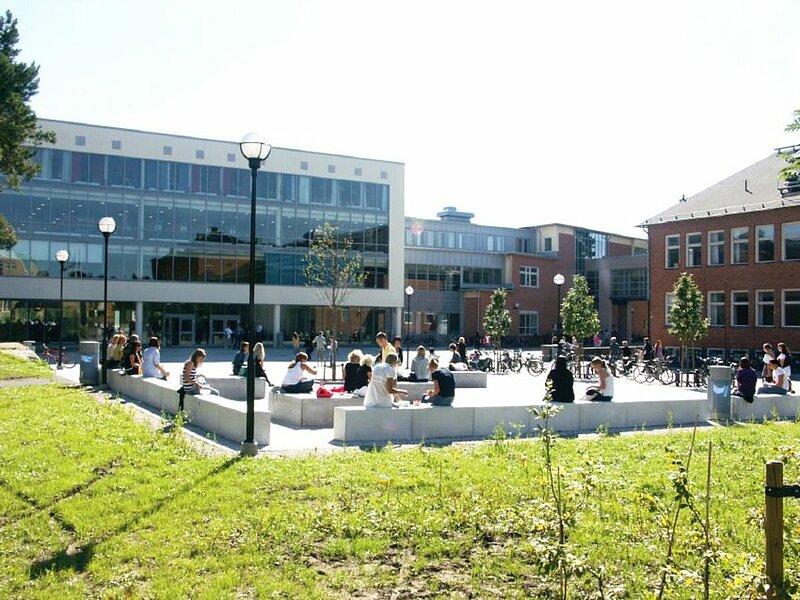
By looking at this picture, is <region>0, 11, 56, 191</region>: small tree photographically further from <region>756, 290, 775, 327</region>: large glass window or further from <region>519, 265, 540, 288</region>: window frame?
<region>519, 265, 540, 288</region>: window frame

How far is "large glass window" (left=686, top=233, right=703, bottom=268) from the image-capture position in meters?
41.7

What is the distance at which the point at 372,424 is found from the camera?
12.5m

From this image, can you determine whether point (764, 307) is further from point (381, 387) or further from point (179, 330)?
point (179, 330)

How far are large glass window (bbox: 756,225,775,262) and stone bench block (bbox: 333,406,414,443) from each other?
31887mm

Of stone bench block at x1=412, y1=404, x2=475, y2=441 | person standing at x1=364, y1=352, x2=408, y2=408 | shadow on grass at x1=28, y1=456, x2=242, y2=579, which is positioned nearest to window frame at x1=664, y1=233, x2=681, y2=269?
stone bench block at x1=412, y1=404, x2=475, y2=441

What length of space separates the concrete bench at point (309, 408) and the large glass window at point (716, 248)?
104 ft

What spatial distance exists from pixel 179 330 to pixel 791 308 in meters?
39.6

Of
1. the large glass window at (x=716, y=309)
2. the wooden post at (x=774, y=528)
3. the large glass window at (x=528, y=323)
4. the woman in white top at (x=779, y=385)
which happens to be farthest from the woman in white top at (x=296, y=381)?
the large glass window at (x=528, y=323)

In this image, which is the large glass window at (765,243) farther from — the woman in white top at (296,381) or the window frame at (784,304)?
the woman in white top at (296,381)

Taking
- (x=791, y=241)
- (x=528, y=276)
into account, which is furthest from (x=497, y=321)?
(x=528, y=276)

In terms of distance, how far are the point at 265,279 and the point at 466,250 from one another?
21324mm

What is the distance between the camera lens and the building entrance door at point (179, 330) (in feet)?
173

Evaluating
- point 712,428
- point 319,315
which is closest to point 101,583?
point 712,428

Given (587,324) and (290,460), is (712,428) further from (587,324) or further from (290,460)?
(587,324)
